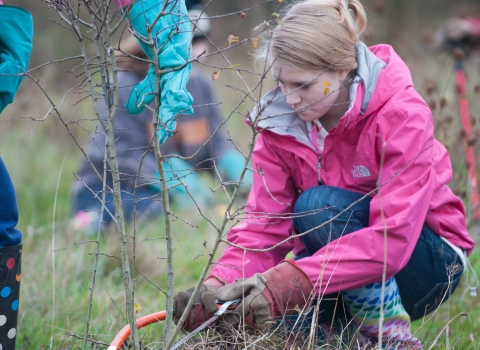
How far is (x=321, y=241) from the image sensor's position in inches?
75.2

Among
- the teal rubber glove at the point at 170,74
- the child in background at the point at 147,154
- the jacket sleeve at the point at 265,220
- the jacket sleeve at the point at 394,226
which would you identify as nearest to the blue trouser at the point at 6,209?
the teal rubber glove at the point at 170,74

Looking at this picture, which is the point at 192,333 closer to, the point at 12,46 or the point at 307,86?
the point at 307,86

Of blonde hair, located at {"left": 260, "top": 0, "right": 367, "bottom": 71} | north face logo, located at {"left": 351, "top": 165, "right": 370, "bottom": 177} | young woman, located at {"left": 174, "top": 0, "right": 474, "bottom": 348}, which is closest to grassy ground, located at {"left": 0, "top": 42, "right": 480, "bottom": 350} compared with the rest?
young woman, located at {"left": 174, "top": 0, "right": 474, "bottom": 348}

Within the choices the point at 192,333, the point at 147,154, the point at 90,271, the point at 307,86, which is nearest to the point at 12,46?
the point at 307,86

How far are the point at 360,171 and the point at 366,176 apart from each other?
0.08ft

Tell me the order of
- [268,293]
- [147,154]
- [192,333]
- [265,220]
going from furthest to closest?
1. [147,154]
2. [265,220]
3. [268,293]
4. [192,333]

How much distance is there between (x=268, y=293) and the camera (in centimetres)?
165

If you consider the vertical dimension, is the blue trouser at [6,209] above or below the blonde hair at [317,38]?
below

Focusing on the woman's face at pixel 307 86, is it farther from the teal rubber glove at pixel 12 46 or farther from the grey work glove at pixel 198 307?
the teal rubber glove at pixel 12 46

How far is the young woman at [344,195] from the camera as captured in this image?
1687 mm

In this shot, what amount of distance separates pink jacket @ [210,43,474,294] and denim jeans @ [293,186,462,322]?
0.19 ft

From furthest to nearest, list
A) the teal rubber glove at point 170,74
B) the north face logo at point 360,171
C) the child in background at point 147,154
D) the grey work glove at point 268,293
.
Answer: the child in background at point 147,154 → the north face logo at point 360,171 → the grey work glove at point 268,293 → the teal rubber glove at point 170,74

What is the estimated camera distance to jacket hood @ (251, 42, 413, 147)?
5.98 feet

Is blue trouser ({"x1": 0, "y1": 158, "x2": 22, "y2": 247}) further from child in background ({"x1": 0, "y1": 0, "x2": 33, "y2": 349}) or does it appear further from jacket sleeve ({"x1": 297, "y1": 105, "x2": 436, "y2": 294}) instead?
jacket sleeve ({"x1": 297, "y1": 105, "x2": 436, "y2": 294})
